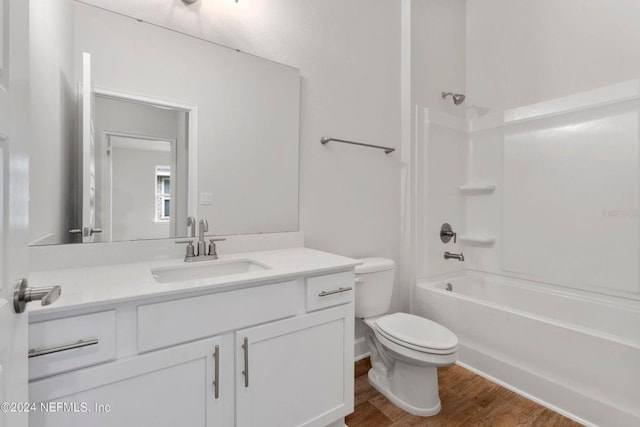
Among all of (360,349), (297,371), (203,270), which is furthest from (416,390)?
(203,270)

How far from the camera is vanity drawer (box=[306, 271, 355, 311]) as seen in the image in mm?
1261

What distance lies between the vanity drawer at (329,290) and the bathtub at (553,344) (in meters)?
1.06

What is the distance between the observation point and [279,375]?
1.17 meters

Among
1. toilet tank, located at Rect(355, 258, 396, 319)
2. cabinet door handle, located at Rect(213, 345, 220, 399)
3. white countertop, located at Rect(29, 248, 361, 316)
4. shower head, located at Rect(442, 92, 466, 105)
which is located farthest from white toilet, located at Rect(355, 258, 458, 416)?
shower head, located at Rect(442, 92, 466, 105)

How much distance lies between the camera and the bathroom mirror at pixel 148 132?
1167mm

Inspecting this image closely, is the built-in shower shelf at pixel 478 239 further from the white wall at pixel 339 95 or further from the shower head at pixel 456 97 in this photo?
the shower head at pixel 456 97

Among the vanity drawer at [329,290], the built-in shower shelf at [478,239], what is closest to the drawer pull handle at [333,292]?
the vanity drawer at [329,290]

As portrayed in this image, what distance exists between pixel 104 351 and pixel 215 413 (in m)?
0.44

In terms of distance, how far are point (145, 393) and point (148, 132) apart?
1062mm

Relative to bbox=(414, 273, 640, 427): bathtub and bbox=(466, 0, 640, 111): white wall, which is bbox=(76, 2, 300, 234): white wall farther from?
bbox=(466, 0, 640, 111): white wall

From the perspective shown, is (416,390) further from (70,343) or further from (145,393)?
(70,343)

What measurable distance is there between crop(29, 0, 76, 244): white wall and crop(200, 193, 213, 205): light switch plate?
51 centimetres

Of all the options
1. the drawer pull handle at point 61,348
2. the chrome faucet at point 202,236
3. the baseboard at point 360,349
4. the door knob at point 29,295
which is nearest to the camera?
the door knob at point 29,295

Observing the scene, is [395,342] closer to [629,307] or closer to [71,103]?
[629,307]
